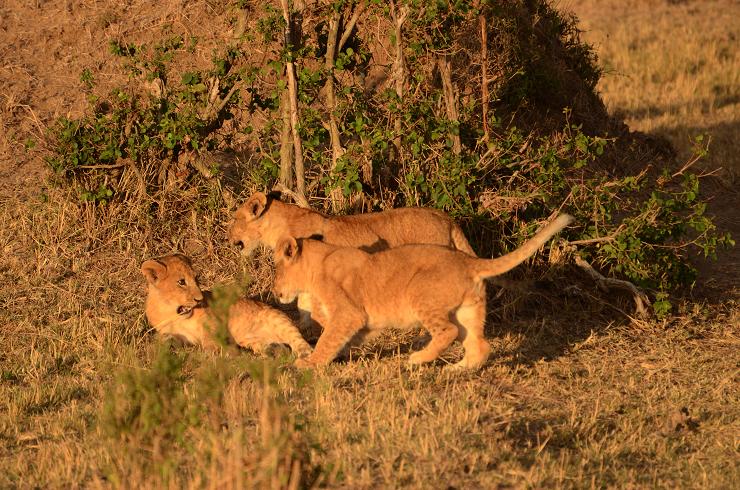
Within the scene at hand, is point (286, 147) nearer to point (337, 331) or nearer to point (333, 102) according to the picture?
point (333, 102)

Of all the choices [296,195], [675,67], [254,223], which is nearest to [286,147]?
[296,195]

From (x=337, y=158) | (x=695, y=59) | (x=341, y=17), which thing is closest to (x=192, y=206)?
(x=337, y=158)

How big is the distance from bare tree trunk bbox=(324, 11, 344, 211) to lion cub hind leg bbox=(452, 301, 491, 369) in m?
2.31

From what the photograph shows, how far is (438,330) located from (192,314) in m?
2.10

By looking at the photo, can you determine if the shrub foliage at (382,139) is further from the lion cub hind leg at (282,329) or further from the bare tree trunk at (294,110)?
the lion cub hind leg at (282,329)

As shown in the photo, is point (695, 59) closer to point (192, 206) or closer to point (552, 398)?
point (192, 206)

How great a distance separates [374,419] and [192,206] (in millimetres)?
4099

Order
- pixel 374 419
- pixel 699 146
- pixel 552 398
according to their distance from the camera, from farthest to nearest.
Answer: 1. pixel 699 146
2. pixel 552 398
3. pixel 374 419

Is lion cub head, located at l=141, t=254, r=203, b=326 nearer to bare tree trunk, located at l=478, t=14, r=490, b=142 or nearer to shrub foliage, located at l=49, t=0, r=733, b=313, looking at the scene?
shrub foliage, located at l=49, t=0, r=733, b=313

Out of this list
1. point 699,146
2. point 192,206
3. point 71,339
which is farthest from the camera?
point 192,206

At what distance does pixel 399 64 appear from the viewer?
9.85 metres

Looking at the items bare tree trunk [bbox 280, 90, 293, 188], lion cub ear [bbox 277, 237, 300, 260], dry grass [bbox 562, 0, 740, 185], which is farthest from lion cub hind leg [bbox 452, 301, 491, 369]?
dry grass [bbox 562, 0, 740, 185]

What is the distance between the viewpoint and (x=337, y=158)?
963 cm

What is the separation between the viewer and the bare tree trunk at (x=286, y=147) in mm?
9930
